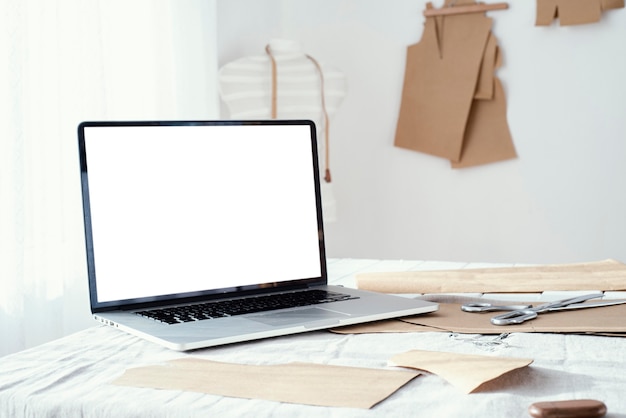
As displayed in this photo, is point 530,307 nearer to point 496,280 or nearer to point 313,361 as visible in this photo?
point 496,280

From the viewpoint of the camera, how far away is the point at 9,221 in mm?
1676

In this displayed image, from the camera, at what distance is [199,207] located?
105 cm

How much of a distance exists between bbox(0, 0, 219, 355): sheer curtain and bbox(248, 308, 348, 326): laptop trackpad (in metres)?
0.95

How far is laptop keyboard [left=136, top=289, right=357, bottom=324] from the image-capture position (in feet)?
2.99

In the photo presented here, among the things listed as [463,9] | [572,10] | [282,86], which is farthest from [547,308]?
[463,9]

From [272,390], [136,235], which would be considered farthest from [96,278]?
[272,390]

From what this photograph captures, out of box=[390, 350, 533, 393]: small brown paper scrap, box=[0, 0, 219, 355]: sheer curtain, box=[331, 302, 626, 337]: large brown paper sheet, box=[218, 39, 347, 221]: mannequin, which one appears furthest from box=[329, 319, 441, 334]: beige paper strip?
box=[218, 39, 347, 221]: mannequin

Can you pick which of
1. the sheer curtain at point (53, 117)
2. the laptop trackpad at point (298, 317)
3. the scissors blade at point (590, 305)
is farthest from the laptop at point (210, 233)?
the sheer curtain at point (53, 117)

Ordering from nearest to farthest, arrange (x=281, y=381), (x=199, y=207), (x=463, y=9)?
(x=281, y=381) < (x=199, y=207) < (x=463, y=9)

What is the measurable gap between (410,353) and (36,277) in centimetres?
124

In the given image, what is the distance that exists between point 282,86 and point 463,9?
68 cm

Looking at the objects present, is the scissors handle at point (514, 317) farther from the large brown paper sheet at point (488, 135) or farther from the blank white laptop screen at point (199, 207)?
the large brown paper sheet at point (488, 135)

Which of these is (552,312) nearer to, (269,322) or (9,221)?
(269,322)

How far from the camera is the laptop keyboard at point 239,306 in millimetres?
912
